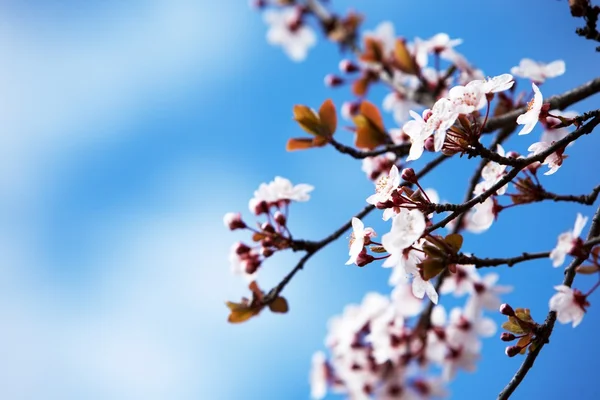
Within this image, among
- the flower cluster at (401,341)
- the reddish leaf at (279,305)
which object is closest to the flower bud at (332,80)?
the flower cluster at (401,341)

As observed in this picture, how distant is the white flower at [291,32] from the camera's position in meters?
4.31

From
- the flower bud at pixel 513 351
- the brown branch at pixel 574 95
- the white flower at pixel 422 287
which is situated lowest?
the flower bud at pixel 513 351

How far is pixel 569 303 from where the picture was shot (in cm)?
149

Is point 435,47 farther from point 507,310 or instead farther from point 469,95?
point 507,310

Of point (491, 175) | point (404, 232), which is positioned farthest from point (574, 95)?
point (404, 232)

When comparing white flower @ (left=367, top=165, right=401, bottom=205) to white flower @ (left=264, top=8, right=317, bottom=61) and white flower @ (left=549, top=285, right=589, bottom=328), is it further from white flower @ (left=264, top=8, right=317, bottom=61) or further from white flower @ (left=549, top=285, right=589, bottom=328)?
white flower @ (left=264, top=8, right=317, bottom=61)

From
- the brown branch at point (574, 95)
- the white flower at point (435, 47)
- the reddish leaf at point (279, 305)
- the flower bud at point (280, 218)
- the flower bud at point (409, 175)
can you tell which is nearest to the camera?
the flower bud at point (409, 175)

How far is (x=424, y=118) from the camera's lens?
4.96 feet

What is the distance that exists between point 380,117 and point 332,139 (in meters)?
0.22

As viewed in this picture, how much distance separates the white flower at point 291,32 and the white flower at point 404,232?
3.18m

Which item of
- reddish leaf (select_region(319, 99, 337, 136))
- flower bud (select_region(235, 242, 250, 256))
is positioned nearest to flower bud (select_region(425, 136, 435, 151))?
reddish leaf (select_region(319, 99, 337, 136))

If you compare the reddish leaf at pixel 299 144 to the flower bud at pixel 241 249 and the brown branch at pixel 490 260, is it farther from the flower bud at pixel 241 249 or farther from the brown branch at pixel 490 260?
the brown branch at pixel 490 260

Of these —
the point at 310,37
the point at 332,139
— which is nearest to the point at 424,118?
the point at 332,139

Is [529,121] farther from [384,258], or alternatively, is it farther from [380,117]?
[380,117]
